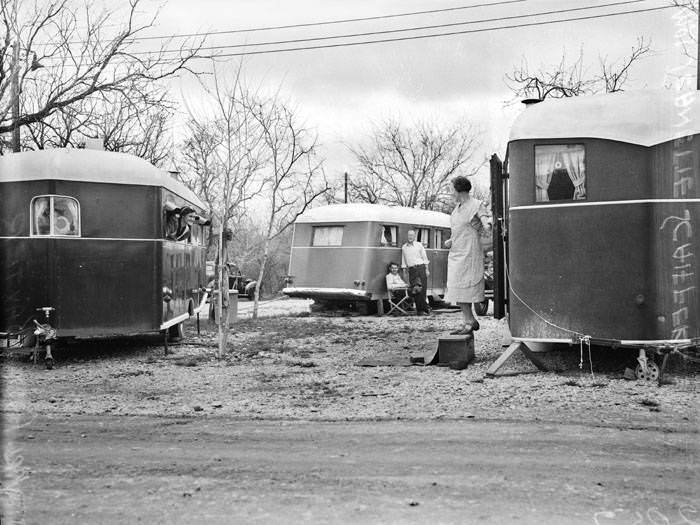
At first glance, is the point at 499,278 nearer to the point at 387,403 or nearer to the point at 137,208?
the point at 387,403

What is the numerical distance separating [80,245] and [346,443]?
220 inches

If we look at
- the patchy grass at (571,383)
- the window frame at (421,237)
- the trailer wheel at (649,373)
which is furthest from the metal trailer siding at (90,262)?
the window frame at (421,237)

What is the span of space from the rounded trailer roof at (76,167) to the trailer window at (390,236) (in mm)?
8693

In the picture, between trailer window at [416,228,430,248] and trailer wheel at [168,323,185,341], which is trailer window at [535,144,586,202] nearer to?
trailer wheel at [168,323,185,341]

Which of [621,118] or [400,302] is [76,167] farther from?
[400,302]

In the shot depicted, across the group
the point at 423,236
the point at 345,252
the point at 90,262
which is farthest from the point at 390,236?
the point at 90,262

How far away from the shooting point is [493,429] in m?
5.74

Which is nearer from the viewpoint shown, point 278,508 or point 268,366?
point 278,508

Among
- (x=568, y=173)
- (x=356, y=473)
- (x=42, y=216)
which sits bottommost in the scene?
(x=356, y=473)

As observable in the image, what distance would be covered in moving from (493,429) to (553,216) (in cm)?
301

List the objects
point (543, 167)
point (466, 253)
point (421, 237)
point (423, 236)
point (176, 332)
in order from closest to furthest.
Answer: point (543, 167)
point (466, 253)
point (176, 332)
point (421, 237)
point (423, 236)

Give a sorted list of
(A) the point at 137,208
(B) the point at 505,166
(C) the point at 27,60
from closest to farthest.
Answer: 1. (B) the point at 505,166
2. (A) the point at 137,208
3. (C) the point at 27,60

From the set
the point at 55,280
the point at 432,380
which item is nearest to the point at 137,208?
the point at 55,280

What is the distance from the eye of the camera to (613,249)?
302 inches
